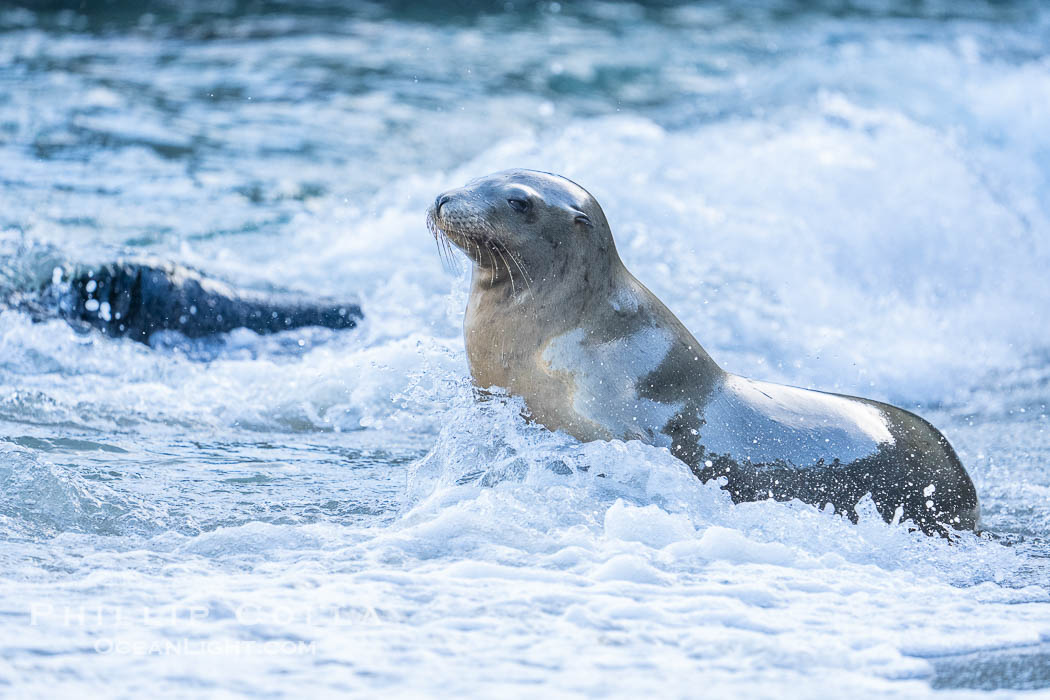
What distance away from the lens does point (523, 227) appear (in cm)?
514

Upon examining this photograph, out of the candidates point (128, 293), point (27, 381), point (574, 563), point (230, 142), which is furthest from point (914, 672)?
point (230, 142)

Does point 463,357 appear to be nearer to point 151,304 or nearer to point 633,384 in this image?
point 633,384

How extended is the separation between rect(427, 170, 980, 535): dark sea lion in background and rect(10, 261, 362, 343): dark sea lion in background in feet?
10.1

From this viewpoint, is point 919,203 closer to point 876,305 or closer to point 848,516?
point 876,305

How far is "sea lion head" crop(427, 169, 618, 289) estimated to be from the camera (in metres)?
5.04

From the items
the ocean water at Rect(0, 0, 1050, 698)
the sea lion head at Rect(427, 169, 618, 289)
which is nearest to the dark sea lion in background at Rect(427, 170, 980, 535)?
the sea lion head at Rect(427, 169, 618, 289)

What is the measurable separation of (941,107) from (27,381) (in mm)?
11253

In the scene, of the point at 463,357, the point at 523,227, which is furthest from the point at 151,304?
the point at 523,227

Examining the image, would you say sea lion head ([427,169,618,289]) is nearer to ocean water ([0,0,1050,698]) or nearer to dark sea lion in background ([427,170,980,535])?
dark sea lion in background ([427,170,980,535])

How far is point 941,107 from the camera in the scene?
49.3 ft

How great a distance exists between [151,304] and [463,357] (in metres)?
2.54

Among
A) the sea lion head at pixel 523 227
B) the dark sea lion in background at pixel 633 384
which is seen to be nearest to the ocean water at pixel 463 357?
the dark sea lion in background at pixel 633 384

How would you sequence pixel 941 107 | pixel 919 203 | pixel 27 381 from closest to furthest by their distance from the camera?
pixel 27 381, pixel 919 203, pixel 941 107

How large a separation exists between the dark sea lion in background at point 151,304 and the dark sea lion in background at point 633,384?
3.07 meters
